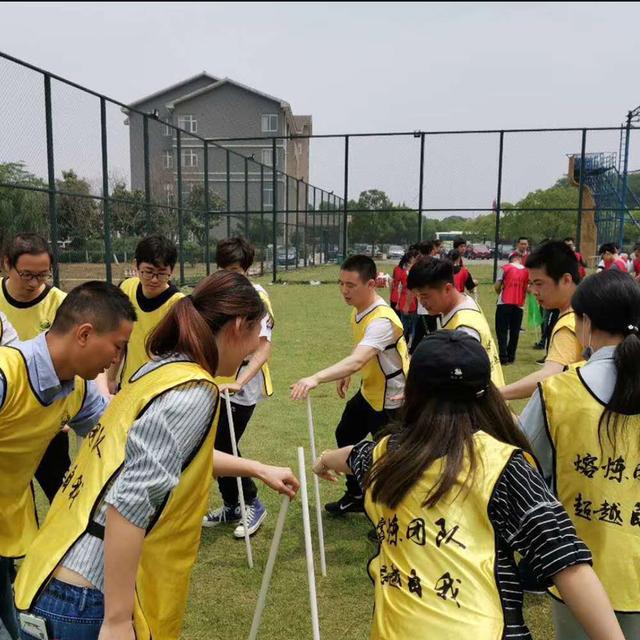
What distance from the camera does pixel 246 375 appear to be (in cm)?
381

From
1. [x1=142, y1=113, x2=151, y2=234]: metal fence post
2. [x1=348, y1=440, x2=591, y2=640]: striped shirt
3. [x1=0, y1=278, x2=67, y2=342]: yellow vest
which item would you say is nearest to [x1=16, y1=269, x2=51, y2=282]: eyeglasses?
[x1=0, y1=278, x2=67, y2=342]: yellow vest

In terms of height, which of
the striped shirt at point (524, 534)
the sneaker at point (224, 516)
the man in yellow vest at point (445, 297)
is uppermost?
the man in yellow vest at point (445, 297)

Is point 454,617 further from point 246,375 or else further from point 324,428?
point 324,428

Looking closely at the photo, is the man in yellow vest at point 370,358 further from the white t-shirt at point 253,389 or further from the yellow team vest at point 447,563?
the yellow team vest at point 447,563

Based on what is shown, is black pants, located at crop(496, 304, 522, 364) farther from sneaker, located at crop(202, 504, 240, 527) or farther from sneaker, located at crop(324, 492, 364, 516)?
sneaker, located at crop(202, 504, 240, 527)

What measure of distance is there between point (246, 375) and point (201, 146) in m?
17.5

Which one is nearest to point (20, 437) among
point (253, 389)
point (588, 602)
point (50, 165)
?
point (588, 602)

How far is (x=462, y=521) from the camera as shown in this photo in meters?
1.39

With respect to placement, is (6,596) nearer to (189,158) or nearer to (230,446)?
(230,446)

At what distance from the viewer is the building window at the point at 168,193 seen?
16330mm

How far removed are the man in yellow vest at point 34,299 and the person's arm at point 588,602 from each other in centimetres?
297

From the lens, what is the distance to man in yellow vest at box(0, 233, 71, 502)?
3566mm

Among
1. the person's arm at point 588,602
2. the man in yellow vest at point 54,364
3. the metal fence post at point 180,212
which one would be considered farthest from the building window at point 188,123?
the person's arm at point 588,602

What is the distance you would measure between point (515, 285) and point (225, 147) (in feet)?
44.9
